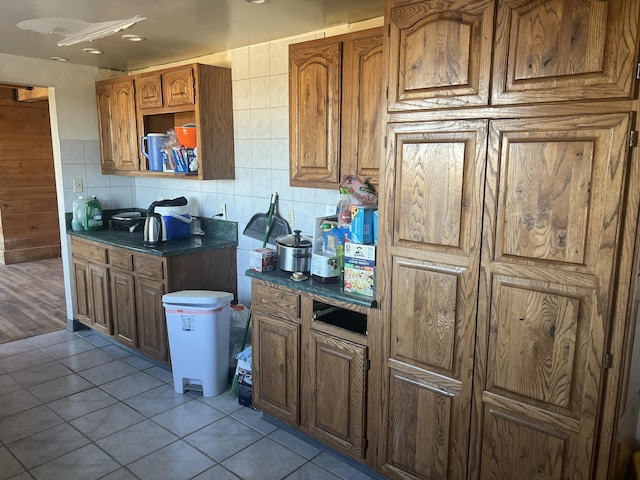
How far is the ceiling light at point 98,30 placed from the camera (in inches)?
104

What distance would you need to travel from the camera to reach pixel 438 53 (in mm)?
1756

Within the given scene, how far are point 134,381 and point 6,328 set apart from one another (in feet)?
6.02

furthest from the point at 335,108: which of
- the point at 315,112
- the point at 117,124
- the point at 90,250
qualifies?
the point at 90,250

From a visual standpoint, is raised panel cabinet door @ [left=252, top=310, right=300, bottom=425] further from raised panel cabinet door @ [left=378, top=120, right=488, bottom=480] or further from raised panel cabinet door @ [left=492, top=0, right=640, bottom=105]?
raised panel cabinet door @ [left=492, top=0, right=640, bottom=105]

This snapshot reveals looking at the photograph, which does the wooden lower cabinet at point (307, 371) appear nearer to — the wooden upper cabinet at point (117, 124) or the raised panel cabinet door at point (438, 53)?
the raised panel cabinet door at point (438, 53)

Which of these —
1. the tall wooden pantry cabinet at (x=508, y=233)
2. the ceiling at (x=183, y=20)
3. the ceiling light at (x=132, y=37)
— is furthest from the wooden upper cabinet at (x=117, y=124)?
the tall wooden pantry cabinet at (x=508, y=233)

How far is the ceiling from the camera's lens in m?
2.35

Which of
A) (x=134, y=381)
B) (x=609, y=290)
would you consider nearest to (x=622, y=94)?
(x=609, y=290)

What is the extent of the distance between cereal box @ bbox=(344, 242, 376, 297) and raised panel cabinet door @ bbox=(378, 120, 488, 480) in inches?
4.1

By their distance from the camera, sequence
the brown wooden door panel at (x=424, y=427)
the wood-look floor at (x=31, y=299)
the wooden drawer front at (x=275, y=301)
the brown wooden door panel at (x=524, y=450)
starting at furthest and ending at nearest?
the wood-look floor at (x=31, y=299) < the wooden drawer front at (x=275, y=301) < the brown wooden door panel at (x=424, y=427) < the brown wooden door panel at (x=524, y=450)

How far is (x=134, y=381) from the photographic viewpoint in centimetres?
326

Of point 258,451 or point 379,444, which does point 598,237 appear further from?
point 258,451

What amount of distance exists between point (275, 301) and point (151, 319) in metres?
1.29

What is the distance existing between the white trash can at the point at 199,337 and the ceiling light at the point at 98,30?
1.61 m
